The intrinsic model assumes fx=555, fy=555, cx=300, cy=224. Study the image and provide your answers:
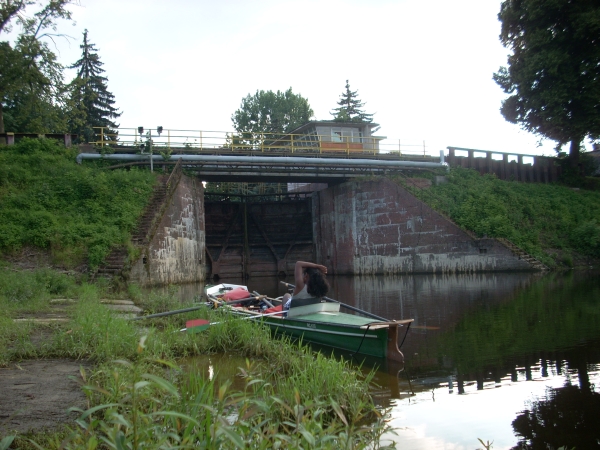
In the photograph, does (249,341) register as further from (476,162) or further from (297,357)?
(476,162)

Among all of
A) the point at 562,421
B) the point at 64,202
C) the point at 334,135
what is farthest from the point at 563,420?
the point at 334,135

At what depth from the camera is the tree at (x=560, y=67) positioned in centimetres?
3212

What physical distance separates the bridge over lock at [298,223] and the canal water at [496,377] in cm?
1341

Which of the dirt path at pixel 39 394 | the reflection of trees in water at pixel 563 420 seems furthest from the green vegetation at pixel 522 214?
the dirt path at pixel 39 394

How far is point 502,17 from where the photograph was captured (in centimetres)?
3753

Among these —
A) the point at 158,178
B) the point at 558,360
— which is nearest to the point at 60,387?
the point at 558,360

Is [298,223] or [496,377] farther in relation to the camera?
[298,223]

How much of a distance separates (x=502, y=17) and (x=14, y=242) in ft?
109

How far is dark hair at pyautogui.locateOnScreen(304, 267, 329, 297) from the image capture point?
9297mm

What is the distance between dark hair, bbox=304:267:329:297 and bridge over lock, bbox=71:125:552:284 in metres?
13.0

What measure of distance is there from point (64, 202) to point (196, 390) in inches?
807

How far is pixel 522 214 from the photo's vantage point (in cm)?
3112

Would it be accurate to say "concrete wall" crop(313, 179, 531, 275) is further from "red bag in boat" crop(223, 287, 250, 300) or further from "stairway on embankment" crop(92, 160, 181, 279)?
"red bag in boat" crop(223, 287, 250, 300)

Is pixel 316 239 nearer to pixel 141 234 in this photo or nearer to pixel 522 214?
pixel 522 214
